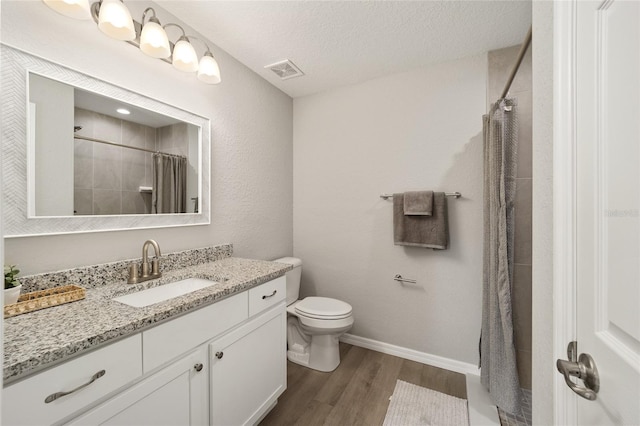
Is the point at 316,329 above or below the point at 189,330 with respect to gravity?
below

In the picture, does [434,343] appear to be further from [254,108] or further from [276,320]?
[254,108]

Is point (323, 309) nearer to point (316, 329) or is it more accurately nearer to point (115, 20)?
point (316, 329)

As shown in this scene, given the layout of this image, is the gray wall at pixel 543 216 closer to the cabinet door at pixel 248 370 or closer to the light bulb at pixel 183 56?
the cabinet door at pixel 248 370

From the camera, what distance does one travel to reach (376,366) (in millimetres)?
2125

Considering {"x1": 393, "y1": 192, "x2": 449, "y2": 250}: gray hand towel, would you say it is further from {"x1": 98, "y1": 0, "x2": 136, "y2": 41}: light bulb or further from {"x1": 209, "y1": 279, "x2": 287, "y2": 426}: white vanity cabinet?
{"x1": 98, "y1": 0, "x2": 136, "y2": 41}: light bulb

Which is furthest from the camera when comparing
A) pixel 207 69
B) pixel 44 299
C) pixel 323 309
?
pixel 323 309

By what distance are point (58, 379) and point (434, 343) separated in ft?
7.20

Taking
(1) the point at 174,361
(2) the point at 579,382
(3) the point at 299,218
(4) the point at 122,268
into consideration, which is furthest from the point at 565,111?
(3) the point at 299,218

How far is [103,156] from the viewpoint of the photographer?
1.36m

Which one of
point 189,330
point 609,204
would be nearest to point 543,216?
point 609,204

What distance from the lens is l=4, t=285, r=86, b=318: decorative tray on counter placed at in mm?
932

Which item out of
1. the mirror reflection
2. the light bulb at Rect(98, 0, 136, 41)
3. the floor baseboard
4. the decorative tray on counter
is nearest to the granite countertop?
the decorative tray on counter

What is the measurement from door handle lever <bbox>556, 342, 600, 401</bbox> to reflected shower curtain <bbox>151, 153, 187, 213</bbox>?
1810 mm

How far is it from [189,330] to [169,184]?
3.02 feet
